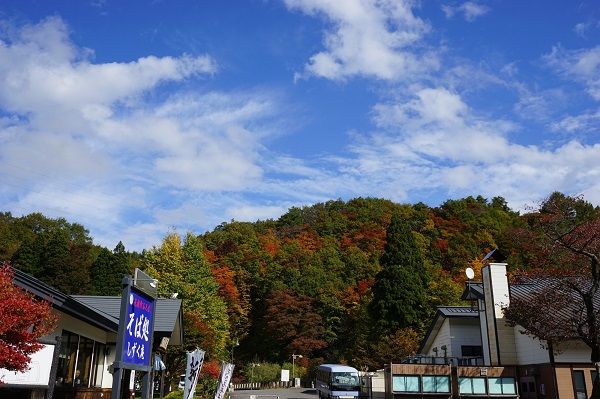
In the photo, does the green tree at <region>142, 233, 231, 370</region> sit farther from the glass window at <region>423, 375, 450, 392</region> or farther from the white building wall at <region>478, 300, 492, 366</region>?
the white building wall at <region>478, 300, 492, 366</region>

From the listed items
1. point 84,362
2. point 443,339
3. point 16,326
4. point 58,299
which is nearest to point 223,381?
point 84,362

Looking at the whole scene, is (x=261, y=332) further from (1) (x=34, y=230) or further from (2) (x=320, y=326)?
(1) (x=34, y=230)

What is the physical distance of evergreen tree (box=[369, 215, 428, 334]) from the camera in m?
42.6

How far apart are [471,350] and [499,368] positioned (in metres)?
4.69

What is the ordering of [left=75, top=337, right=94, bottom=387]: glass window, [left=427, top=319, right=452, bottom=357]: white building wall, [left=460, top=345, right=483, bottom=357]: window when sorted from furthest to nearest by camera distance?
[left=427, top=319, right=452, bottom=357]: white building wall → [left=460, top=345, right=483, bottom=357]: window → [left=75, top=337, right=94, bottom=387]: glass window

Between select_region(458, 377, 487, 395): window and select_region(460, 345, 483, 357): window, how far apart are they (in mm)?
4743

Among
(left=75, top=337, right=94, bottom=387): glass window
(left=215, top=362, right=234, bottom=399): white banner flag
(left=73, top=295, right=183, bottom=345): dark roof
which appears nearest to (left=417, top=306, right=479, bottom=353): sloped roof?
(left=73, top=295, right=183, bottom=345): dark roof

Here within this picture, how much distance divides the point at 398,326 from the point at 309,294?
17977 millimetres

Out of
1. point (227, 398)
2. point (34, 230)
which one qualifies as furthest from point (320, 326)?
point (34, 230)

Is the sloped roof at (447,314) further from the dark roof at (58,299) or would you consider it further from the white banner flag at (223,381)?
the dark roof at (58,299)

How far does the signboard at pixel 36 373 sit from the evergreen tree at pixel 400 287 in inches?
1396

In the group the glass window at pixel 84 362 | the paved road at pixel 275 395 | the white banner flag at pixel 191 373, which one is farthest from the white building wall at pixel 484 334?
the glass window at pixel 84 362

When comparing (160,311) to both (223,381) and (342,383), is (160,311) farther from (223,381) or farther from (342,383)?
(342,383)

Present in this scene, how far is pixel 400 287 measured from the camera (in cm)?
4331
